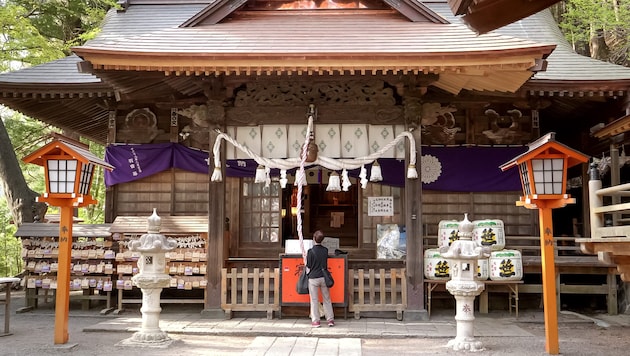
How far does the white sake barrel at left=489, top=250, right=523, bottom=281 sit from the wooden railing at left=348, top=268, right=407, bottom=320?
1845mm

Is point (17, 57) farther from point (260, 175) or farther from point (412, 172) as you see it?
→ point (412, 172)

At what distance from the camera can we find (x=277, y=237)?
1205 cm

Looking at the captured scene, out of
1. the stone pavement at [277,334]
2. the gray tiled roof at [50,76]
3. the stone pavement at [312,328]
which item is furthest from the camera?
the gray tiled roof at [50,76]

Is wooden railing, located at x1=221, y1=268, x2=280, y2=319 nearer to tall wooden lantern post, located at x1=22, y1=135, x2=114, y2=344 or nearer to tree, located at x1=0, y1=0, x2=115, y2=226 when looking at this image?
tall wooden lantern post, located at x1=22, y1=135, x2=114, y2=344

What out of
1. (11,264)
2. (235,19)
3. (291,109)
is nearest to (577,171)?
(291,109)

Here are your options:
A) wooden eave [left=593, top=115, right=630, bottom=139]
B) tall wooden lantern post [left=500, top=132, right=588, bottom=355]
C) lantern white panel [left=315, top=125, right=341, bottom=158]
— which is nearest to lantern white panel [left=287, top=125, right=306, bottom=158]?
lantern white panel [left=315, top=125, right=341, bottom=158]

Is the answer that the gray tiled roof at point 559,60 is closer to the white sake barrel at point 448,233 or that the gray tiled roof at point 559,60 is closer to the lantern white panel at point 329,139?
the white sake barrel at point 448,233

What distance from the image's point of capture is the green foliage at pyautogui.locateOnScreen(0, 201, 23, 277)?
867 inches

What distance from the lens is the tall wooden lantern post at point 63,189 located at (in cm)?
763

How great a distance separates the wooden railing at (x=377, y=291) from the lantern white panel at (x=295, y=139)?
7.96 ft

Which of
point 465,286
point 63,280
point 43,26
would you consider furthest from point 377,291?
point 43,26

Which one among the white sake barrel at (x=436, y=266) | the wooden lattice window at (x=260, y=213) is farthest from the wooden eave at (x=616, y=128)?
the wooden lattice window at (x=260, y=213)

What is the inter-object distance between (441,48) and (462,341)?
15.4ft

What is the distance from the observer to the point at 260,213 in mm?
12148
